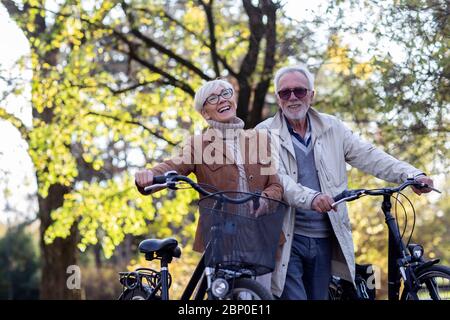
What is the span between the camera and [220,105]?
5488 mm

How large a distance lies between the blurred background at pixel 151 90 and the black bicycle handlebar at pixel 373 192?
4041 mm

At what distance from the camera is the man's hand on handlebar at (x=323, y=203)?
511 centimetres

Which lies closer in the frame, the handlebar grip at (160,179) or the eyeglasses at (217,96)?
the handlebar grip at (160,179)

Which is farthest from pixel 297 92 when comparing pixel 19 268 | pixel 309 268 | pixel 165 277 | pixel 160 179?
pixel 19 268

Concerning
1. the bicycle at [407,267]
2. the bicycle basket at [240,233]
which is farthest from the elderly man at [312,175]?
the bicycle basket at [240,233]

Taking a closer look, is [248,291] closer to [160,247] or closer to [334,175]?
[160,247]

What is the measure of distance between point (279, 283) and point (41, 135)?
29.4ft

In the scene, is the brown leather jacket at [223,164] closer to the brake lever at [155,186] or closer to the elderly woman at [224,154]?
the elderly woman at [224,154]

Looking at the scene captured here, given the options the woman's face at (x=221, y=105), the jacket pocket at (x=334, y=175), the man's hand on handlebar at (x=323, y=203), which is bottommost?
the man's hand on handlebar at (x=323, y=203)

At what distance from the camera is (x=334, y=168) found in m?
5.70

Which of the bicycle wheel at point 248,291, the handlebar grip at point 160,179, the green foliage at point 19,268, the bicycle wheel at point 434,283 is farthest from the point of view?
the green foliage at point 19,268

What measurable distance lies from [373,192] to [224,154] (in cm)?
97

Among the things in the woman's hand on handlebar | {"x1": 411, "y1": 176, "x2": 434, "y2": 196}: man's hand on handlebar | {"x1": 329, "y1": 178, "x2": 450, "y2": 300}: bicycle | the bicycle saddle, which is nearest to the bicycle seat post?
the bicycle saddle
